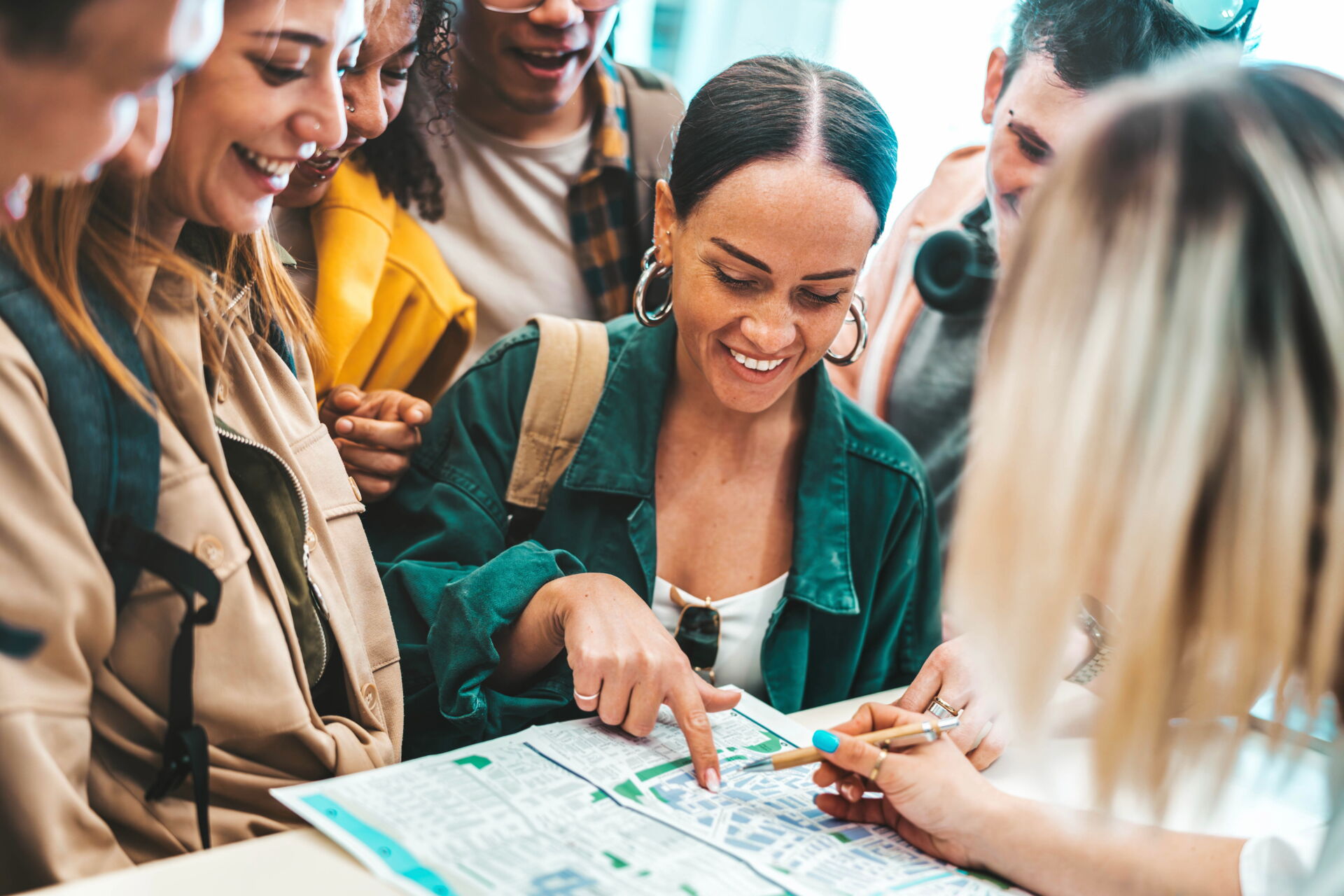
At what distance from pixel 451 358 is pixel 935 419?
38.1 inches

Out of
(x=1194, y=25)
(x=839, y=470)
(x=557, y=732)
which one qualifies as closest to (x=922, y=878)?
(x=557, y=732)

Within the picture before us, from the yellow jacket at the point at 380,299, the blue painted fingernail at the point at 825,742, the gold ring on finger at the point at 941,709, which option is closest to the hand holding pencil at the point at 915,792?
the blue painted fingernail at the point at 825,742

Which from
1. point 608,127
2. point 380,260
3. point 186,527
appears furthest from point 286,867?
point 608,127

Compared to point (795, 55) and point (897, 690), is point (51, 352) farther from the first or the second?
point (897, 690)

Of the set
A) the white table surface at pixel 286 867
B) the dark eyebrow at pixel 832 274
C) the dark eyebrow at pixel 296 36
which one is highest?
the dark eyebrow at pixel 296 36

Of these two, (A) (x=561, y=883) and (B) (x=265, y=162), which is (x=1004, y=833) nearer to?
(A) (x=561, y=883)

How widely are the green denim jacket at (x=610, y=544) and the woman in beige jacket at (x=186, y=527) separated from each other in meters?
0.21

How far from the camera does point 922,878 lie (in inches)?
38.0

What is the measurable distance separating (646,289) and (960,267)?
809mm

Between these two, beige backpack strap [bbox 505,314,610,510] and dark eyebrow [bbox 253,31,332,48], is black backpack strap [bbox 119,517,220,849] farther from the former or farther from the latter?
beige backpack strap [bbox 505,314,610,510]

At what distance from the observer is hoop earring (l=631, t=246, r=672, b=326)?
1.52 m

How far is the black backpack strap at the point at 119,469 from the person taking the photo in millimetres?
813

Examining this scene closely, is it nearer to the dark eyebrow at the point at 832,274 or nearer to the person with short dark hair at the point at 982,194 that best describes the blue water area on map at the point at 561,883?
the dark eyebrow at the point at 832,274

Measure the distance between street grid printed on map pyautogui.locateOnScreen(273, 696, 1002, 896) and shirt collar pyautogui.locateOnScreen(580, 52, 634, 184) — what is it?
111 centimetres
